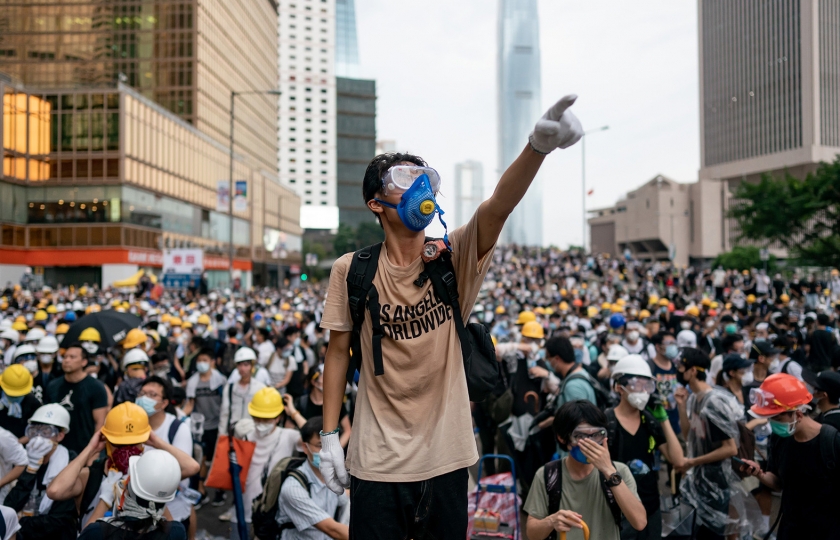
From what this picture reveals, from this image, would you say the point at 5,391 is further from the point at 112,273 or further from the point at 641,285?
the point at 112,273

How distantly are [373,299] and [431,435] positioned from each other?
510mm

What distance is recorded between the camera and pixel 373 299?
2393mm

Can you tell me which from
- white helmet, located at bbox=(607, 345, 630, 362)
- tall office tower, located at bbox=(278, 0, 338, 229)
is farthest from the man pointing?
tall office tower, located at bbox=(278, 0, 338, 229)

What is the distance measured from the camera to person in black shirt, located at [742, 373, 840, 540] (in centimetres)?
396

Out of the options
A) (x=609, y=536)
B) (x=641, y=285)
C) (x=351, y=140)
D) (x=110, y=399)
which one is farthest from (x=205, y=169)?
(x=351, y=140)

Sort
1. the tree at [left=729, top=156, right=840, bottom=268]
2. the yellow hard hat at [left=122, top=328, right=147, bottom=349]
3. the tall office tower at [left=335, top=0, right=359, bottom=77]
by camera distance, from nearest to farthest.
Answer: the yellow hard hat at [left=122, top=328, right=147, bottom=349] < the tree at [left=729, top=156, right=840, bottom=268] < the tall office tower at [left=335, top=0, right=359, bottom=77]

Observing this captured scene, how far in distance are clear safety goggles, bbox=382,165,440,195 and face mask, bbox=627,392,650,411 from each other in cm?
310

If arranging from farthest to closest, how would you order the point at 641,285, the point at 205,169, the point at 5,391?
the point at 205,169
the point at 641,285
the point at 5,391

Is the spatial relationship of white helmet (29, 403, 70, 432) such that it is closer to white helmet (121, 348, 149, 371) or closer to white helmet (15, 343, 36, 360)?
white helmet (121, 348, 149, 371)

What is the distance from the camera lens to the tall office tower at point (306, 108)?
433ft

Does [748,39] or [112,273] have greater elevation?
[748,39]

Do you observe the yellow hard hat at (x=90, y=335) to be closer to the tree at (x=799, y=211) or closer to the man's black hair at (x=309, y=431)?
the man's black hair at (x=309, y=431)

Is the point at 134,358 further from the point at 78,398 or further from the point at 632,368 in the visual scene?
the point at 632,368

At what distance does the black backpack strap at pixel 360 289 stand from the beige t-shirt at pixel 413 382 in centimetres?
3
